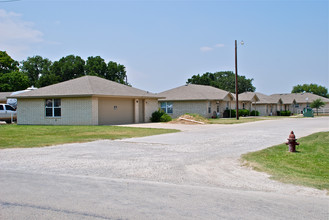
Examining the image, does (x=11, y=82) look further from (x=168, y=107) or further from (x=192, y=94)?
(x=192, y=94)

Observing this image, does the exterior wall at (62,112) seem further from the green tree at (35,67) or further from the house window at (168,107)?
the green tree at (35,67)

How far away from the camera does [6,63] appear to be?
236 ft

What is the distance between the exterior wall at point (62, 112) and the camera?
28.7 metres

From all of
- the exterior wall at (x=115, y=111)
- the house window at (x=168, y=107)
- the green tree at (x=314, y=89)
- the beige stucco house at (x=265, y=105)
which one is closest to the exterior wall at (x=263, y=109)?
the beige stucco house at (x=265, y=105)

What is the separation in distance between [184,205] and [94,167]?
4673 mm

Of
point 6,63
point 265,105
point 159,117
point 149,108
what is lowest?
point 159,117

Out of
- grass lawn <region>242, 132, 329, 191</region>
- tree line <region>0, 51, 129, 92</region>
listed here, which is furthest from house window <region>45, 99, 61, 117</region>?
tree line <region>0, 51, 129, 92</region>

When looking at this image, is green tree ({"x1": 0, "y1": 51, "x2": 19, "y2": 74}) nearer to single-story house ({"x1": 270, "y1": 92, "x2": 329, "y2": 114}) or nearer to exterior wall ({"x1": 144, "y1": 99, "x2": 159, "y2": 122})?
exterior wall ({"x1": 144, "y1": 99, "x2": 159, "y2": 122})

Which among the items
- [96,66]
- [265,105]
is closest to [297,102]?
[265,105]

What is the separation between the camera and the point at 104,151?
1362 cm

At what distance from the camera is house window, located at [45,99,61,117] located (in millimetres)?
29828

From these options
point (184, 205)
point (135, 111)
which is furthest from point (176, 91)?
point (184, 205)

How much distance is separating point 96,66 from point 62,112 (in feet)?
136

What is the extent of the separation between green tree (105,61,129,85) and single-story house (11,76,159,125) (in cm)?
3817
